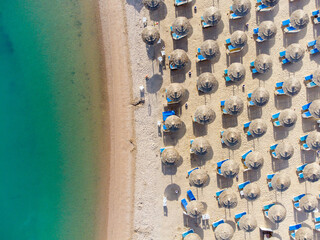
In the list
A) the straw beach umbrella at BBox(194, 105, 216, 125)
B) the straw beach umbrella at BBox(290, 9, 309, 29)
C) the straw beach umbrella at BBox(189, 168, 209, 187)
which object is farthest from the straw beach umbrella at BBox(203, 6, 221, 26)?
the straw beach umbrella at BBox(189, 168, 209, 187)

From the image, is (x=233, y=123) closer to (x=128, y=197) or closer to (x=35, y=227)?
(x=128, y=197)

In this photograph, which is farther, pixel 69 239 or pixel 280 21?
pixel 69 239

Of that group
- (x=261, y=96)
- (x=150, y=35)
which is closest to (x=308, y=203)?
(x=261, y=96)

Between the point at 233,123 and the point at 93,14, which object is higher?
the point at 93,14

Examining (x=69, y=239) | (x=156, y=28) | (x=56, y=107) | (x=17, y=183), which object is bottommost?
(x=69, y=239)

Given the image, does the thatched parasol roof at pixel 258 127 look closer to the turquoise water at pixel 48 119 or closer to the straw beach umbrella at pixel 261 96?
the straw beach umbrella at pixel 261 96

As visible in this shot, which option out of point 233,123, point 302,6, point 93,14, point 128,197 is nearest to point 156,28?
point 93,14
